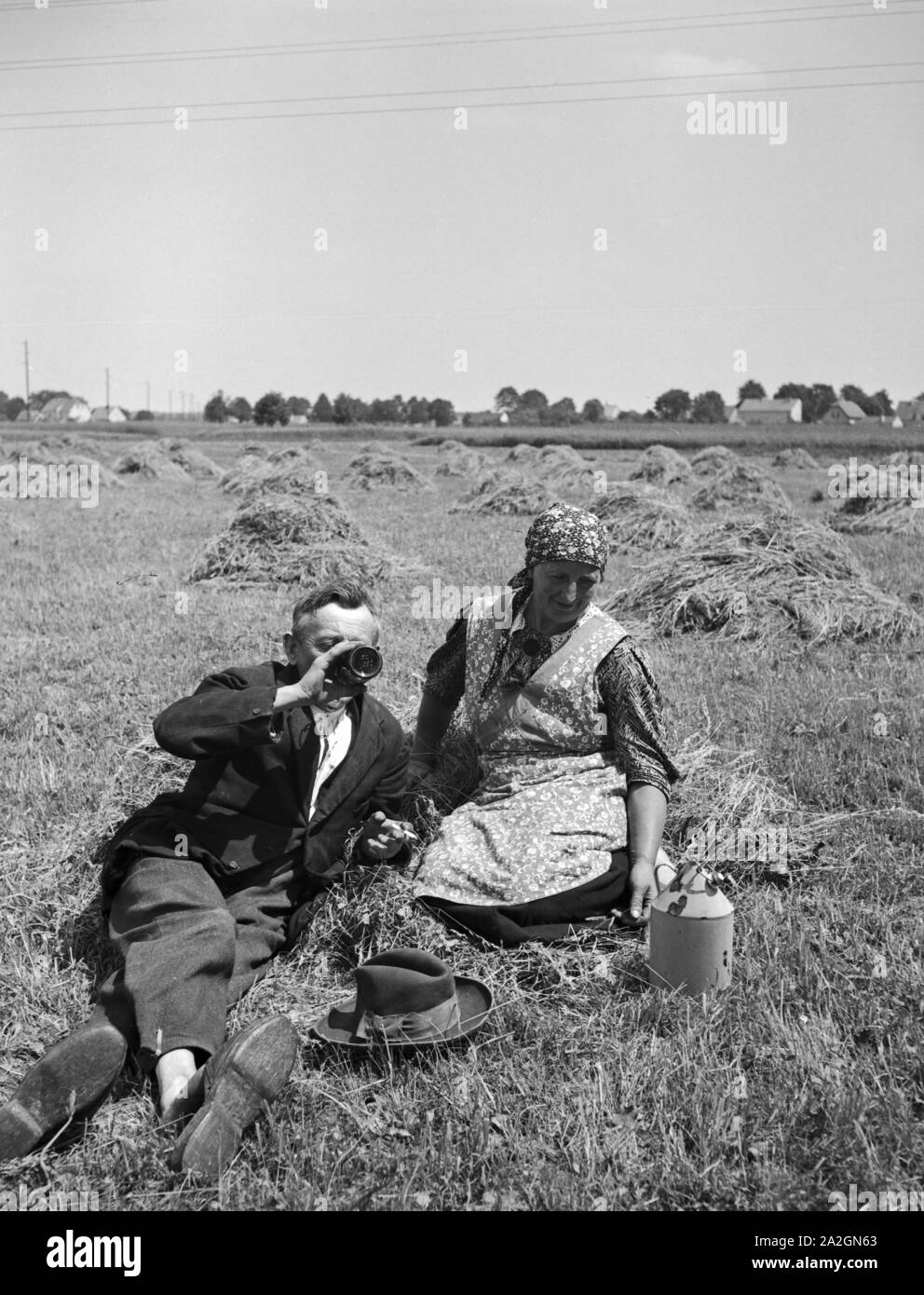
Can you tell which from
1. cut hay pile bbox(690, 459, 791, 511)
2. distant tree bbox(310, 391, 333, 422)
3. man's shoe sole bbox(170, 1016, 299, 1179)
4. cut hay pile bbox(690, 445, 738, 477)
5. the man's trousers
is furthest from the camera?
distant tree bbox(310, 391, 333, 422)

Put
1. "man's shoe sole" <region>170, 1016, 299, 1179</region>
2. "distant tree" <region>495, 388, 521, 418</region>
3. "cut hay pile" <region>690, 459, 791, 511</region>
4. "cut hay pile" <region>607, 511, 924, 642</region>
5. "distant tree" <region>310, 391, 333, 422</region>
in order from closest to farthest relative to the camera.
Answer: "man's shoe sole" <region>170, 1016, 299, 1179</region> < "cut hay pile" <region>607, 511, 924, 642</region> < "cut hay pile" <region>690, 459, 791, 511</region> < "distant tree" <region>495, 388, 521, 418</region> < "distant tree" <region>310, 391, 333, 422</region>

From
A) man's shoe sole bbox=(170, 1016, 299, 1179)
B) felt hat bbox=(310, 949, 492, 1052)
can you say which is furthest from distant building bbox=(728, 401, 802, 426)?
man's shoe sole bbox=(170, 1016, 299, 1179)

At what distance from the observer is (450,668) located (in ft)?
14.1

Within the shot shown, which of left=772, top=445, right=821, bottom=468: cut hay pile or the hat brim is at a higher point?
left=772, top=445, right=821, bottom=468: cut hay pile

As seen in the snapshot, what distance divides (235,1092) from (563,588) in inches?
75.0

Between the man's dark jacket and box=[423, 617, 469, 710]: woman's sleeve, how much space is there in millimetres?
636

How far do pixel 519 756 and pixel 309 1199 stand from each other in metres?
1.81

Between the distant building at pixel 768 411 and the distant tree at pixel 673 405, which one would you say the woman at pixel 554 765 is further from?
the distant building at pixel 768 411

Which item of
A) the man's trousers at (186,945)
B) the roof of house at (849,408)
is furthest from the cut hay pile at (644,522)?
the roof of house at (849,408)

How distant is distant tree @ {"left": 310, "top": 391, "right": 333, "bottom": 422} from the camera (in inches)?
3420

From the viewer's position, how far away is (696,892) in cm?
315

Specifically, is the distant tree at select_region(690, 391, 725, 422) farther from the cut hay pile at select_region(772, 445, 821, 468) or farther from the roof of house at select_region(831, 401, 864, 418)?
the cut hay pile at select_region(772, 445, 821, 468)

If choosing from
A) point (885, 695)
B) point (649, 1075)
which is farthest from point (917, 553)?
point (649, 1075)
